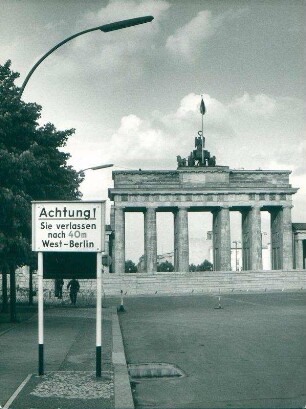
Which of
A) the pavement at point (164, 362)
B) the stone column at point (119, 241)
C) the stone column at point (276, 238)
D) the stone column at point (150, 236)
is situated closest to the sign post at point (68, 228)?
the pavement at point (164, 362)

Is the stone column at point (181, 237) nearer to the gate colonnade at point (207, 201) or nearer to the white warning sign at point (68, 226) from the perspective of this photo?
the gate colonnade at point (207, 201)

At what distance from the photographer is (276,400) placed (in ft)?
29.7

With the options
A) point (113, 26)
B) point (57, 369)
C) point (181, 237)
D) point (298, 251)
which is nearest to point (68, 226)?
point (57, 369)

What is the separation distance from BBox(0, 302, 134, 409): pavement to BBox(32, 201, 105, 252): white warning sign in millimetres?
2198

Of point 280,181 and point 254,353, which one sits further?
point 280,181

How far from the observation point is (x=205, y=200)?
82.1 metres

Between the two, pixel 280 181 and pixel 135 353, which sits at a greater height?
pixel 280 181

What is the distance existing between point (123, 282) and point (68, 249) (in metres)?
55.4

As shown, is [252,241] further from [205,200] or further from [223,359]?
[223,359]

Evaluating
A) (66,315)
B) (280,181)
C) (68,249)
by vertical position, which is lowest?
(66,315)

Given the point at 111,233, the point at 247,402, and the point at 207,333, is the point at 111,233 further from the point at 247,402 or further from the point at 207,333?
the point at 247,402

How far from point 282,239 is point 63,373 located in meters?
72.0

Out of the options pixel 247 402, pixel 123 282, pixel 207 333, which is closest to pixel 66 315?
pixel 207 333

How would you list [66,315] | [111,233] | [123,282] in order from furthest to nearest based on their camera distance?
[111,233], [123,282], [66,315]
